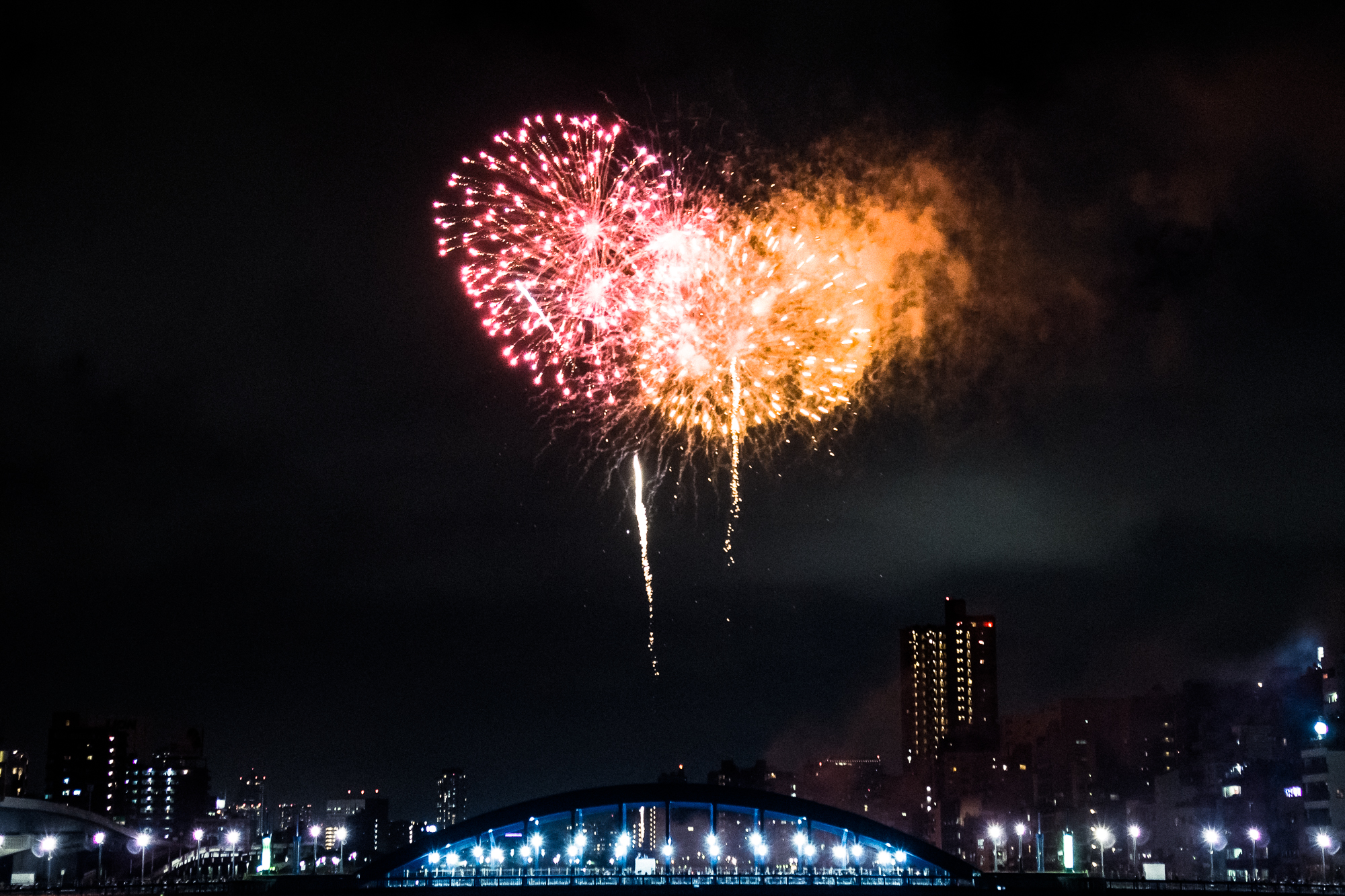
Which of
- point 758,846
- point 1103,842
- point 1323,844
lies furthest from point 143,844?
point 1323,844

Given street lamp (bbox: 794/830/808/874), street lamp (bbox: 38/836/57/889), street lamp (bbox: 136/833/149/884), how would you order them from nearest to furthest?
street lamp (bbox: 794/830/808/874) → street lamp (bbox: 38/836/57/889) → street lamp (bbox: 136/833/149/884)

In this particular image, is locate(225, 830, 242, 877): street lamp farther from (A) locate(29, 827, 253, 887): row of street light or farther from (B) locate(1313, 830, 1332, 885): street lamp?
(B) locate(1313, 830, 1332, 885): street lamp

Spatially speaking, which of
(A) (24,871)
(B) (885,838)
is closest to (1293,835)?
(B) (885,838)

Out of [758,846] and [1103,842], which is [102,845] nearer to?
[758,846]

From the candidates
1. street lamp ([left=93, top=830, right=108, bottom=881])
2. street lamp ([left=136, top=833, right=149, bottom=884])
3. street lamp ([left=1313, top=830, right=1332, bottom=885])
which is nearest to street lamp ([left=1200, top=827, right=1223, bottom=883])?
street lamp ([left=1313, top=830, right=1332, bottom=885])

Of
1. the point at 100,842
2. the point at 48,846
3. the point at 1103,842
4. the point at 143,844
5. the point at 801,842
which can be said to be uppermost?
the point at 100,842

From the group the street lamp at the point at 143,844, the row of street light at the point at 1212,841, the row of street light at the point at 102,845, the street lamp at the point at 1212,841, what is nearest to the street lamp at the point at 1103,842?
the row of street light at the point at 1212,841

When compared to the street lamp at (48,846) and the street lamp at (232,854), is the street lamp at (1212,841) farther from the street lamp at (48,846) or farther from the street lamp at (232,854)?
the street lamp at (48,846)
